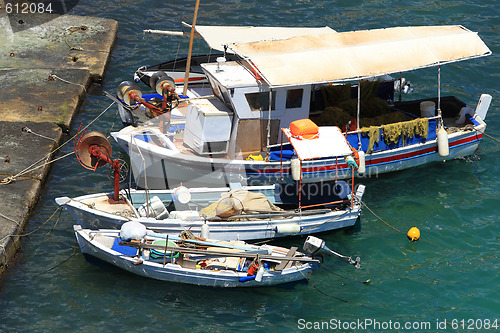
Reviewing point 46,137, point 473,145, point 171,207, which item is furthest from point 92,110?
point 473,145

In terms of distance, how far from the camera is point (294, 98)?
57.6 feet

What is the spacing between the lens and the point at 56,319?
13453 millimetres

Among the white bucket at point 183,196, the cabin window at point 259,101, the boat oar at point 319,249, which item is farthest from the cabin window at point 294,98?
the boat oar at point 319,249

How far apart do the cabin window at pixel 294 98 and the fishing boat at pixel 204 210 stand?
2365 mm

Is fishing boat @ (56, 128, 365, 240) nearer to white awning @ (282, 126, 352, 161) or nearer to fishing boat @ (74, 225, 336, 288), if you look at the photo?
fishing boat @ (74, 225, 336, 288)

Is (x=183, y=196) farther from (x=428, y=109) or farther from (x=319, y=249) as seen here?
(x=428, y=109)

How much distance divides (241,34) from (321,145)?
565 centimetres

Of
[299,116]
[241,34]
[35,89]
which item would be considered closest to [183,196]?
[299,116]

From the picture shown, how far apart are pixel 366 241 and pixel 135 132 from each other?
6.74 meters

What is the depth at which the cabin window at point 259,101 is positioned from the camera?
55.6 ft

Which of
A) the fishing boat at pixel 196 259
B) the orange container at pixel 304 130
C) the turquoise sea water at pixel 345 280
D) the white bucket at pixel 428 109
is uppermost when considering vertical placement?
the orange container at pixel 304 130

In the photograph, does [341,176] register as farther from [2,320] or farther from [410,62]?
[2,320]

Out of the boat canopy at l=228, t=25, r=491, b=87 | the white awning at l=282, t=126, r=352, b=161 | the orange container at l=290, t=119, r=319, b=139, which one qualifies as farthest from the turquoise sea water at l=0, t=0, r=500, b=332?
the boat canopy at l=228, t=25, r=491, b=87

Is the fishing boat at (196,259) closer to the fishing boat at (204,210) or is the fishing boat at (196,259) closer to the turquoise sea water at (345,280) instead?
the turquoise sea water at (345,280)
